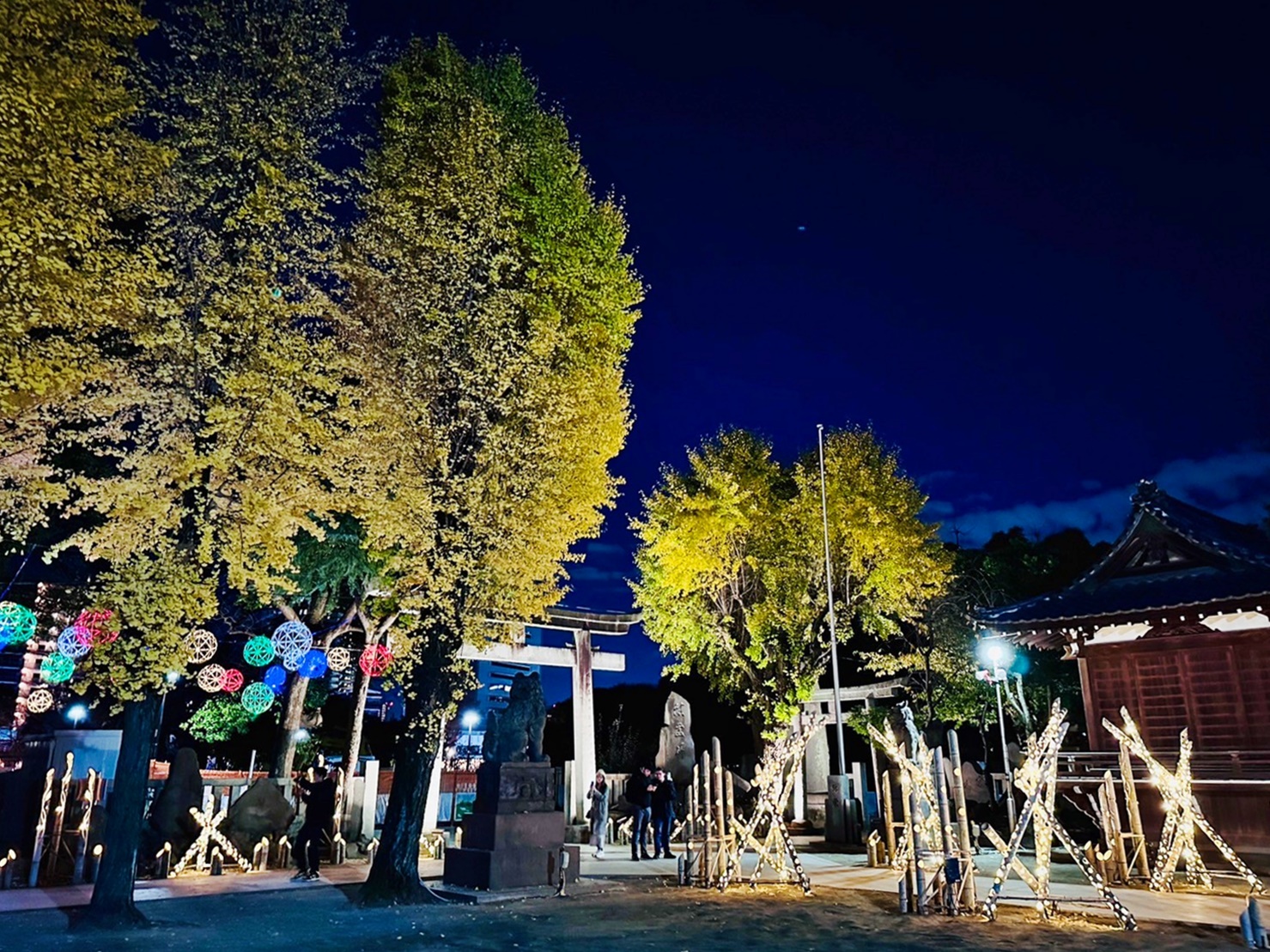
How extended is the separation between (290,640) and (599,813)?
26.4 feet

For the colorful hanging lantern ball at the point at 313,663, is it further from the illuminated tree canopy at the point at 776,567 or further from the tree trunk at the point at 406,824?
the illuminated tree canopy at the point at 776,567

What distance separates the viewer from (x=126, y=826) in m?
9.98

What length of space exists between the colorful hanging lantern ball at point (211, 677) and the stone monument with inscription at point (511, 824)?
639 centimetres

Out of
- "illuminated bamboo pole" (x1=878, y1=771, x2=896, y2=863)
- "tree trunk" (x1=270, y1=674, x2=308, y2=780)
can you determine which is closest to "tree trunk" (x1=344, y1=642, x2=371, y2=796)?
"tree trunk" (x1=270, y1=674, x2=308, y2=780)

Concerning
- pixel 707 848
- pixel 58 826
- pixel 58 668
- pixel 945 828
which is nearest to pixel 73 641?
pixel 58 668

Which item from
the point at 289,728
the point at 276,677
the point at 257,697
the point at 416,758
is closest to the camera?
the point at 416,758

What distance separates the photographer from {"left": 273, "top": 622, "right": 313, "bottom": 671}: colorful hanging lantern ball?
15562mm

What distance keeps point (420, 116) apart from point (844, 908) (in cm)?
1315

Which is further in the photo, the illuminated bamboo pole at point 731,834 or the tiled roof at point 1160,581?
the tiled roof at point 1160,581

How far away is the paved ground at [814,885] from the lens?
10102 mm

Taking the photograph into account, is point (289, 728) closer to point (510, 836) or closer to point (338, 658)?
point (338, 658)

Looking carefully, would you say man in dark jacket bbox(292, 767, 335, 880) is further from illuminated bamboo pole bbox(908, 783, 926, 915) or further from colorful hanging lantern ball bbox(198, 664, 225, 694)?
illuminated bamboo pole bbox(908, 783, 926, 915)

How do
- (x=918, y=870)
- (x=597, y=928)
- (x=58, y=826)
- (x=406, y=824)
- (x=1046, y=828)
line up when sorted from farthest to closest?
(x=58, y=826)
(x=406, y=824)
(x=1046, y=828)
(x=918, y=870)
(x=597, y=928)

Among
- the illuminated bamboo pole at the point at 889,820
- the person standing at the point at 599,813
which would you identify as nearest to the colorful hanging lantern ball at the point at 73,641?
the person standing at the point at 599,813
